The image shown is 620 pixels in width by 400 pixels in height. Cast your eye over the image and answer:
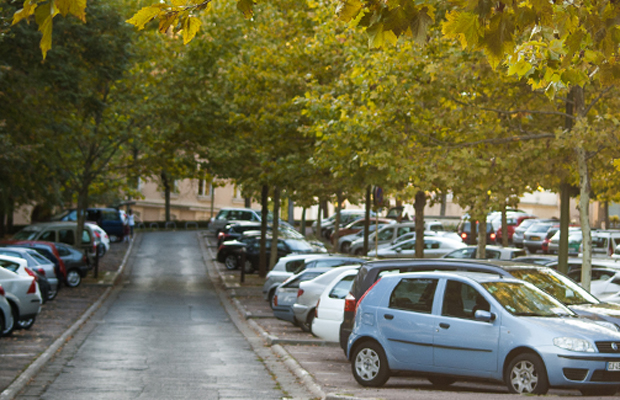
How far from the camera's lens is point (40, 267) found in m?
21.9

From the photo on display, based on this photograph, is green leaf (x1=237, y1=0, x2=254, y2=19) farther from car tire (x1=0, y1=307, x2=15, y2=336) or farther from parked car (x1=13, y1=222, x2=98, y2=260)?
parked car (x1=13, y1=222, x2=98, y2=260)

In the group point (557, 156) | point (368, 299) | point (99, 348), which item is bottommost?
point (99, 348)

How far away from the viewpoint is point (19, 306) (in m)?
16.6

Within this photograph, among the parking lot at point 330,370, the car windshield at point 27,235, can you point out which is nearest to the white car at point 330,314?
the parking lot at point 330,370

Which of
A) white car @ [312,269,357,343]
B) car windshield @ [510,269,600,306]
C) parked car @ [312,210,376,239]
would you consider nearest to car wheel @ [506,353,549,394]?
car windshield @ [510,269,600,306]

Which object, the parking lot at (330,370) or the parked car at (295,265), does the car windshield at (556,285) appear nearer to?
the parking lot at (330,370)

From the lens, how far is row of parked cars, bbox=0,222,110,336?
649 inches

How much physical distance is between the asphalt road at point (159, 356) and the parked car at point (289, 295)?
101 cm

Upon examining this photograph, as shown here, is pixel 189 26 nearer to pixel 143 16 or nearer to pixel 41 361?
pixel 143 16

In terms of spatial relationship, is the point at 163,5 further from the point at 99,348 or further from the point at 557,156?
the point at 557,156

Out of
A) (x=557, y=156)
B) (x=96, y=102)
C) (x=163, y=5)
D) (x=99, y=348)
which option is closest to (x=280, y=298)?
(x=99, y=348)

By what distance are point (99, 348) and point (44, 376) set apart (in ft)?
11.0

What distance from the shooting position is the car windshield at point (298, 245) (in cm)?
3288

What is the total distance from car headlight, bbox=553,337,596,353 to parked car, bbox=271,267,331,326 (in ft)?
30.5
